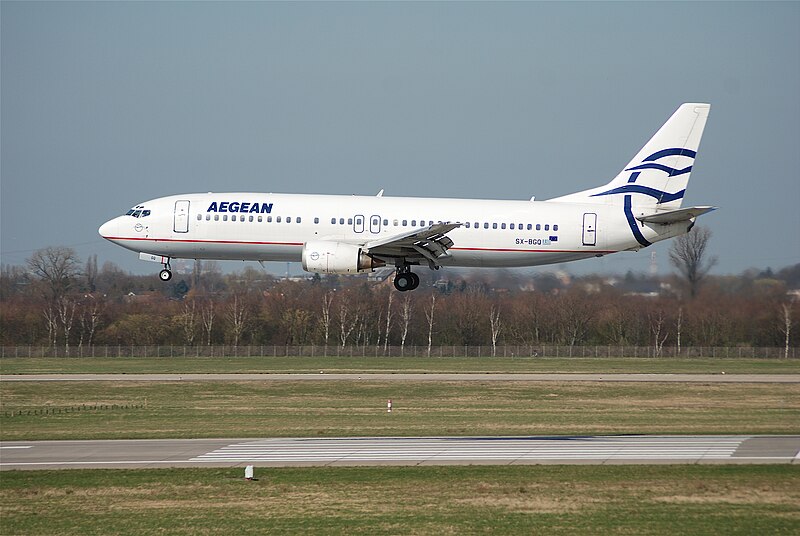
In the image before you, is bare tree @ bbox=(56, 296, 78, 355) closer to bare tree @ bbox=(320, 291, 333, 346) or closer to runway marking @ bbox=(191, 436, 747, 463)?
bare tree @ bbox=(320, 291, 333, 346)

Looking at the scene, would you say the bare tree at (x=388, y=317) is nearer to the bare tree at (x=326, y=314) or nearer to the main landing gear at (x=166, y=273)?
the bare tree at (x=326, y=314)

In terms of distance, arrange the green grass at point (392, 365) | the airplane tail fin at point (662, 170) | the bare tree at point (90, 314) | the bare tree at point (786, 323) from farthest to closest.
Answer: the bare tree at point (90, 314)
the green grass at point (392, 365)
the bare tree at point (786, 323)
the airplane tail fin at point (662, 170)

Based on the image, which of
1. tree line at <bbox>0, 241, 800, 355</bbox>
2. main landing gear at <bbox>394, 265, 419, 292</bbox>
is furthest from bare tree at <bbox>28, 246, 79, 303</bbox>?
main landing gear at <bbox>394, 265, 419, 292</bbox>

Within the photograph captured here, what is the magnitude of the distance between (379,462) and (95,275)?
78426 millimetres

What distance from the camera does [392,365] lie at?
78.8m

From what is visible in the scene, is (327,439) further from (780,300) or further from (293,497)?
(780,300)

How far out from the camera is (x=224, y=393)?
59.5m

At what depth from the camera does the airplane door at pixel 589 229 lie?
48.8 m

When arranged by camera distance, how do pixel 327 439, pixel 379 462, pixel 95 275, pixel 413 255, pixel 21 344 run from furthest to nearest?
pixel 95 275 < pixel 21 344 < pixel 413 255 < pixel 327 439 < pixel 379 462

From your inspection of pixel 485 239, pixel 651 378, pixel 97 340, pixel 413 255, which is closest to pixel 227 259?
pixel 413 255

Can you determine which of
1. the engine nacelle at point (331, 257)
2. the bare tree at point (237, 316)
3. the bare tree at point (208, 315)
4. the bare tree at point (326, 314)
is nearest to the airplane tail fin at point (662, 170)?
the engine nacelle at point (331, 257)

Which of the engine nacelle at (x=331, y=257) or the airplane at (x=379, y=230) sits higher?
the airplane at (x=379, y=230)

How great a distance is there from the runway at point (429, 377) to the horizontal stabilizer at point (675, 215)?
62.5 ft

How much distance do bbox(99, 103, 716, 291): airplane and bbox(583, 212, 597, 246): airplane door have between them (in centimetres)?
5
